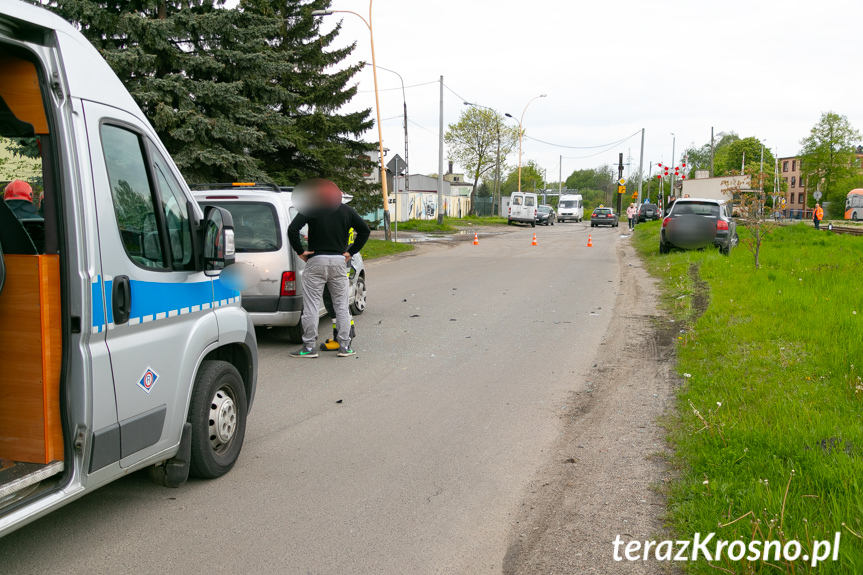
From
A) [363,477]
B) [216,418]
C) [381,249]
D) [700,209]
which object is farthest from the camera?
[381,249]

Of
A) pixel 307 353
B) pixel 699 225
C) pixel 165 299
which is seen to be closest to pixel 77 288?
pixel 165 299

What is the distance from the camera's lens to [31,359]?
121 inches

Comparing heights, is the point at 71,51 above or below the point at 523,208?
above

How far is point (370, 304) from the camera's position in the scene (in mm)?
11680

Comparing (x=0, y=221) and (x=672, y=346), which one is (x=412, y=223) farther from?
(x=0, y=221)

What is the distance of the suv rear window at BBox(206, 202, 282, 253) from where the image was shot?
26.0ft

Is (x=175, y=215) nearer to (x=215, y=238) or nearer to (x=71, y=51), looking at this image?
(x=215, y=238)

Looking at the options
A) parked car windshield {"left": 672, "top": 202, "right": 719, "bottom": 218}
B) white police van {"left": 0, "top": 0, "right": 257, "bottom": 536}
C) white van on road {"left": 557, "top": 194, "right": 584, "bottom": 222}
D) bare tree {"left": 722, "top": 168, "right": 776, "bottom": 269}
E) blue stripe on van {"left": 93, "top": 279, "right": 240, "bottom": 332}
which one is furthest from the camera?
white van on road {"left": 557, "top": 194, "right": 584, "bottom": 222}

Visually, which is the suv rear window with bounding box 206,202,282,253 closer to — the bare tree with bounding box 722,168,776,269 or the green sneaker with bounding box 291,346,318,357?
the green sneaker with bounding box 291,346,318,357

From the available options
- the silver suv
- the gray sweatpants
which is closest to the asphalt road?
the gray sweatpants

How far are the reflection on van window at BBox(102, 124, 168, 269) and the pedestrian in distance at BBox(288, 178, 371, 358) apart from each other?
3667 mm

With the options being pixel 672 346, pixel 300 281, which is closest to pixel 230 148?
pixel 300 281

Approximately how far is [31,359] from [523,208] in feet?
166

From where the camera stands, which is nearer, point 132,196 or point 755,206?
point 132,196
